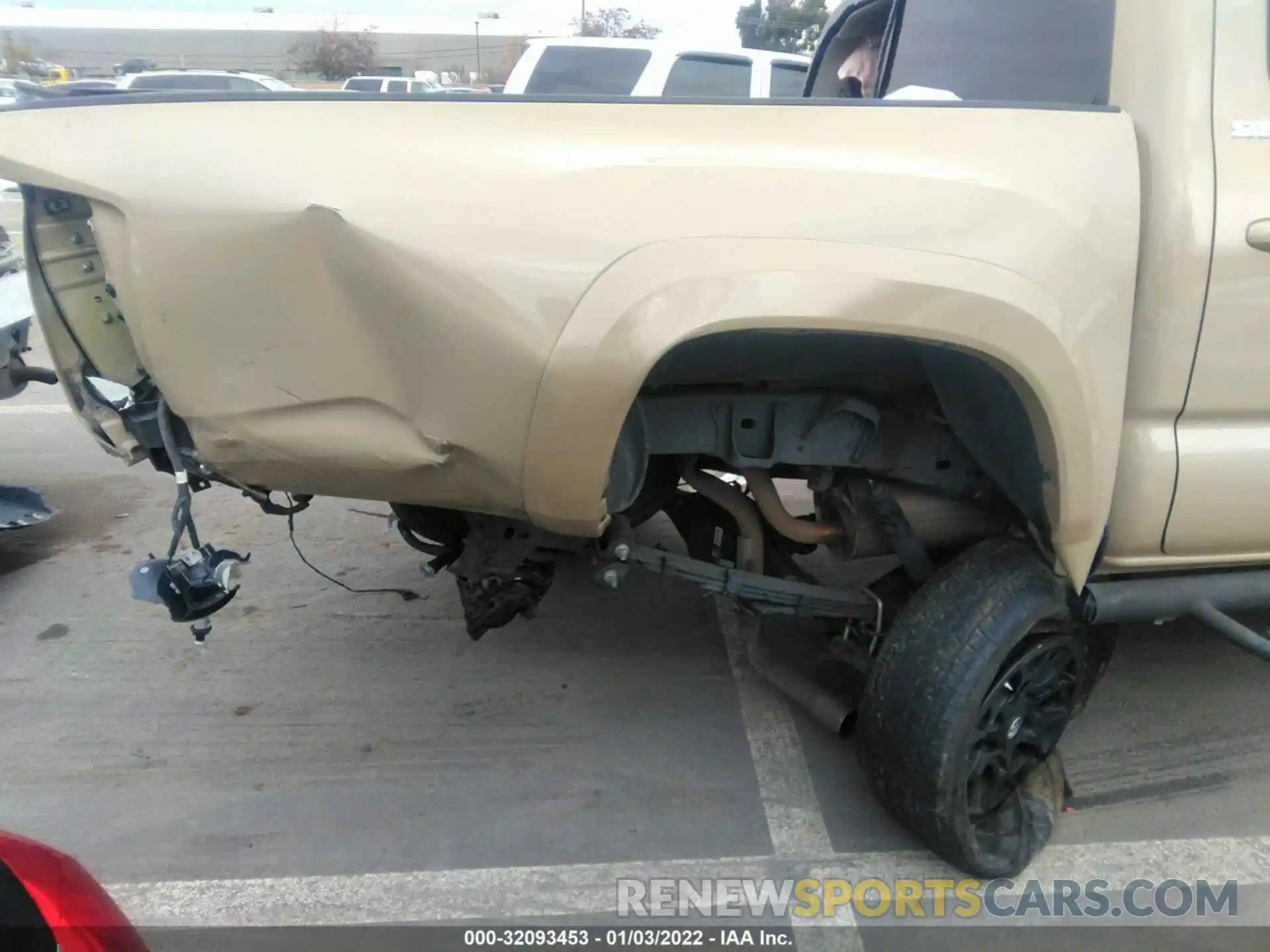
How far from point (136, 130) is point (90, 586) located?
2.65 m

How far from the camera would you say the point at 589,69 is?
26.6ft

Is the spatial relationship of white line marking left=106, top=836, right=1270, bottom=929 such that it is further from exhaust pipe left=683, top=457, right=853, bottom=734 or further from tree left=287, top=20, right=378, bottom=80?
tree left=287, top=20, right=378, bottom=80

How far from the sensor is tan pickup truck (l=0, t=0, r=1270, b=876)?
5.51ft

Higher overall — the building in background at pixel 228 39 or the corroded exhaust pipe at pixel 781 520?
the building in background at pixel 228 39

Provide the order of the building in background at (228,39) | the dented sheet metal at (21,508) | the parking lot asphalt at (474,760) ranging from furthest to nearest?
the building in background at (228,39) < the dented sheet metal at (21,508) < the parking lot asphalt at (474,760)

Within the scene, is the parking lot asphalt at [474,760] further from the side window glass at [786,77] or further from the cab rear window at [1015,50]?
the side window glass at [786,77]

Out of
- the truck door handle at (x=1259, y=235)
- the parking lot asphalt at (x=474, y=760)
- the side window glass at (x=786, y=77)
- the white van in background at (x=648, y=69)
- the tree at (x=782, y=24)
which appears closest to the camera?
the truck door handle at (x=1259, y=235)

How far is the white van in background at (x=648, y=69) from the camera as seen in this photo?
7820mm

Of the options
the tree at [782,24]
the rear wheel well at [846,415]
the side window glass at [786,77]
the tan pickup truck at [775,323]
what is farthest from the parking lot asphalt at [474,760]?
the tree at [782,24]

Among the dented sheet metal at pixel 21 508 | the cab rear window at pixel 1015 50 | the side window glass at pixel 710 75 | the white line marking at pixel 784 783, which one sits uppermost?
the side window glass at pixel 710 75

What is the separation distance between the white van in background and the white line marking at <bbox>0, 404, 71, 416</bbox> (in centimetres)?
434

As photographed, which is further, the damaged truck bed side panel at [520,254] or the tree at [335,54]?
the tree at [335,54]

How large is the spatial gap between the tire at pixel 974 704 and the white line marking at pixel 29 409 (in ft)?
18.0

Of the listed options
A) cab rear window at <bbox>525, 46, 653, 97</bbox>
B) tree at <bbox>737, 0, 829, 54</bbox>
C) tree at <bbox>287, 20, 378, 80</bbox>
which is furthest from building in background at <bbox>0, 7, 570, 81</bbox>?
cab rear window at <bbox>525, 46, 653, 97</bbox>
